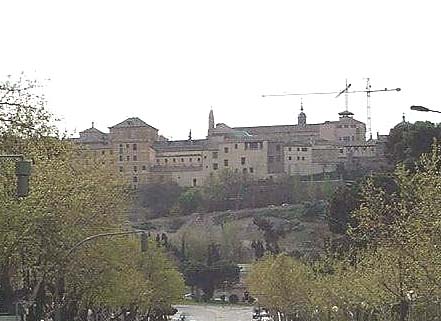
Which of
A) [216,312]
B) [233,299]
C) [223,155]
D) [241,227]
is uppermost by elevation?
[223,155]

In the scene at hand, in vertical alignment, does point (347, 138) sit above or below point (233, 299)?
above

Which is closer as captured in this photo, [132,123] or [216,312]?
[216,312]

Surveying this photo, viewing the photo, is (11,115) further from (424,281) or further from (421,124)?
(421,124)

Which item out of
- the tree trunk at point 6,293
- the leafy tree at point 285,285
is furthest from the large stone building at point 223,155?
the tree trunk at point 6,293

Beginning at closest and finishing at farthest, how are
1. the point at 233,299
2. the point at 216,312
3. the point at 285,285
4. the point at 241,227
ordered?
the point at 285,285, the point at 216,312, the point at 233,299, the point at 241,227

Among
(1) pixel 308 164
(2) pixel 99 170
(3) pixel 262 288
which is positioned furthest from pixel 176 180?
(2) pixel 99 170

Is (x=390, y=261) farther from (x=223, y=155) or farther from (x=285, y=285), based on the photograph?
(x=223, y=155)

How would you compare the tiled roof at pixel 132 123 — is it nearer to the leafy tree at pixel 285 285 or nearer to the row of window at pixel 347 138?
the row of window at pixel 347 138

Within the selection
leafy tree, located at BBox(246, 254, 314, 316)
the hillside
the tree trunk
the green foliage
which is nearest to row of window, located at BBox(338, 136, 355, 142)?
the hillside

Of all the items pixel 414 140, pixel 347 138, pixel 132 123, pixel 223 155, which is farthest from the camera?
pixel 347 138

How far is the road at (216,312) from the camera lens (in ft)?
302

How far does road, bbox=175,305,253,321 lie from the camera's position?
92188 mm

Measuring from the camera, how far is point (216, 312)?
10312cm

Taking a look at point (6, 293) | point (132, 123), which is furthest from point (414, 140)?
point (132, 123)
